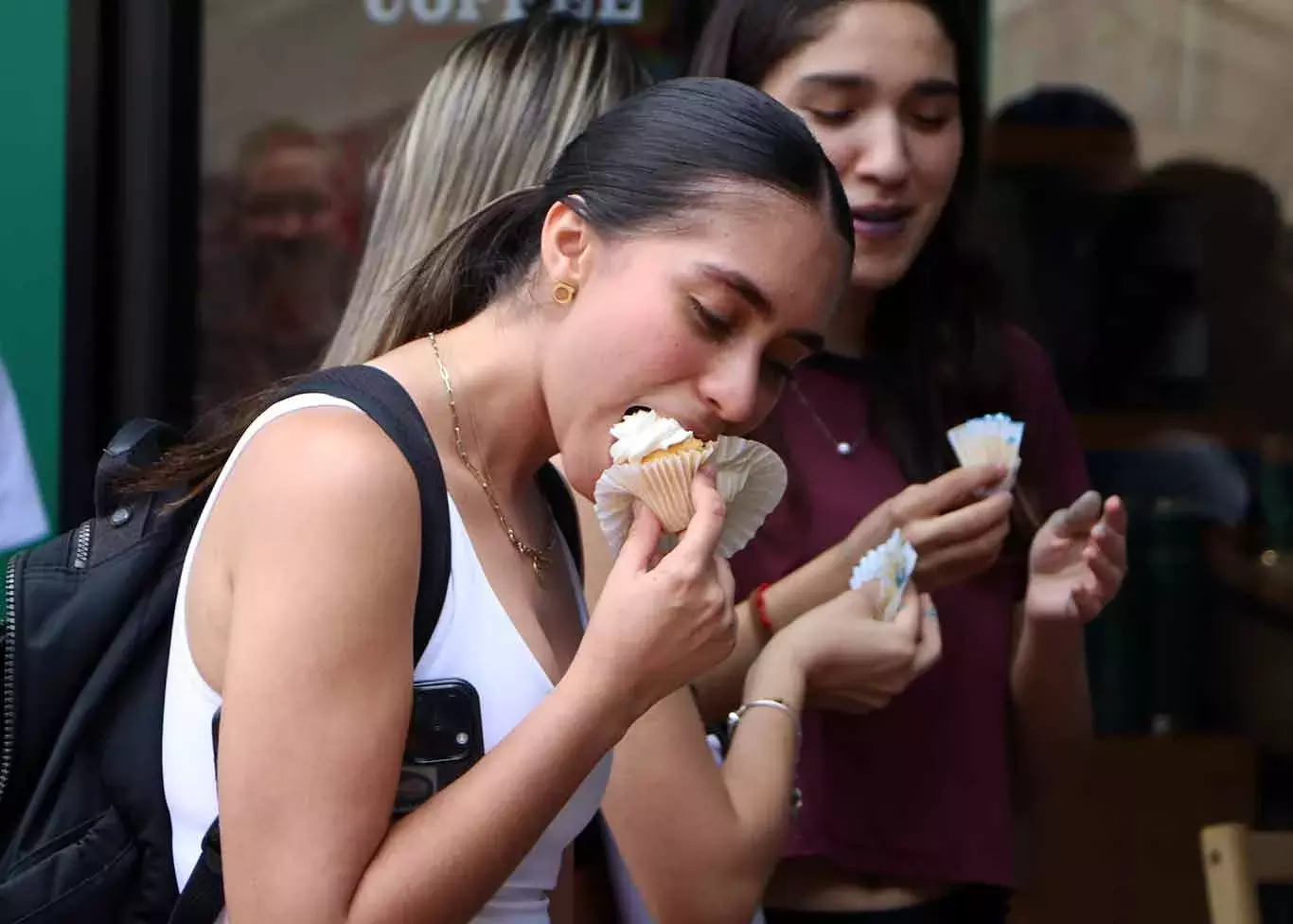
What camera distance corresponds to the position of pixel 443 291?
186 centimetres

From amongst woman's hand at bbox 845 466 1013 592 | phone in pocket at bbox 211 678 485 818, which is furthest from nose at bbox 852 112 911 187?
phone in pocket at bbox 211 678 485 818

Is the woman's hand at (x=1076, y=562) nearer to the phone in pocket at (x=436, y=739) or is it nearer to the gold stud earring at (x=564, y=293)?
the gold stud earring at (x=564, y=293)

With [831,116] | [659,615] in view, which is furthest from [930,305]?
[659,615]

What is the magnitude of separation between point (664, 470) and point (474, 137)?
2.40 feet

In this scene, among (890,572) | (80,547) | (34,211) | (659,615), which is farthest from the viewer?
(34,211)

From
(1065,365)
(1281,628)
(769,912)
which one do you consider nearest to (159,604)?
(769,912)

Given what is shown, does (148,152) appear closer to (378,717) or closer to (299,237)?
(299,237)

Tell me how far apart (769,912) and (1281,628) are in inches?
72.4

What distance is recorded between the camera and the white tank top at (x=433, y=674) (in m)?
1.57

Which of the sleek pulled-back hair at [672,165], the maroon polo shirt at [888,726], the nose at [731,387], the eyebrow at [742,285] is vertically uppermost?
the sleek pulled-back hair at [672,165]

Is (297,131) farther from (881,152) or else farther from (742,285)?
(742,285)

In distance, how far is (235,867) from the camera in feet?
4.80

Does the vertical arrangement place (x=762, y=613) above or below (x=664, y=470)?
below

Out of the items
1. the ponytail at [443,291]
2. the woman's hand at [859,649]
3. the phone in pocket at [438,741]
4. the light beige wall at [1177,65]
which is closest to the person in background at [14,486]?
the ponytail at [443,291]
